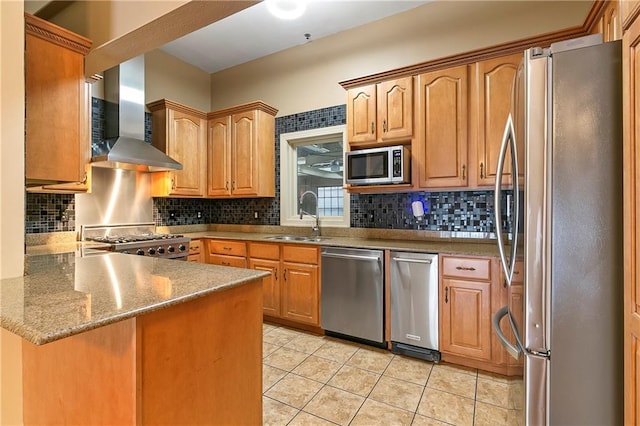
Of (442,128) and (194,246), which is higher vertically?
(442,128)

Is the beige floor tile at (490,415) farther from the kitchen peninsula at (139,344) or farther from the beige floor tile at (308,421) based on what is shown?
the kitchen peninsula at (139,344)

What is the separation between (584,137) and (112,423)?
188 centimetres

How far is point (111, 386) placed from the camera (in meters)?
0.95

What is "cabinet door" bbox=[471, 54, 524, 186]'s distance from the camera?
244cm

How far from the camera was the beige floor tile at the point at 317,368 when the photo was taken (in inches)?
90.1

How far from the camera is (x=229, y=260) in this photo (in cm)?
361

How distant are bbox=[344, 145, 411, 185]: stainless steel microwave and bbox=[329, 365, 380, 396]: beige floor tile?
157cm

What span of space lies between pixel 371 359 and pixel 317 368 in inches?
18.2

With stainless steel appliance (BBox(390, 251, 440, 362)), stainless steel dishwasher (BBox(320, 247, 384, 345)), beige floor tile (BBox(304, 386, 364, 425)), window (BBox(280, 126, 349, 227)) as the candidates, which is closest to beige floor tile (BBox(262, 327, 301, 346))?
stainless steel dishwasher (BBox(320, 247, 384, 345))

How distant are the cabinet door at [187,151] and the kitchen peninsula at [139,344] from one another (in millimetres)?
2547

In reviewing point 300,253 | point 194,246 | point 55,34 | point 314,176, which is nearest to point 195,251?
point 194,246

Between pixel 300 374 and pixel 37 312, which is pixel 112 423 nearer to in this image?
pixel 37 312

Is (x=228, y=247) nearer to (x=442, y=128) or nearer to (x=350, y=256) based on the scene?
(x=350, y=256)

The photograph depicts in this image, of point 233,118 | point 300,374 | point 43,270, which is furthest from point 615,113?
point 233,118
